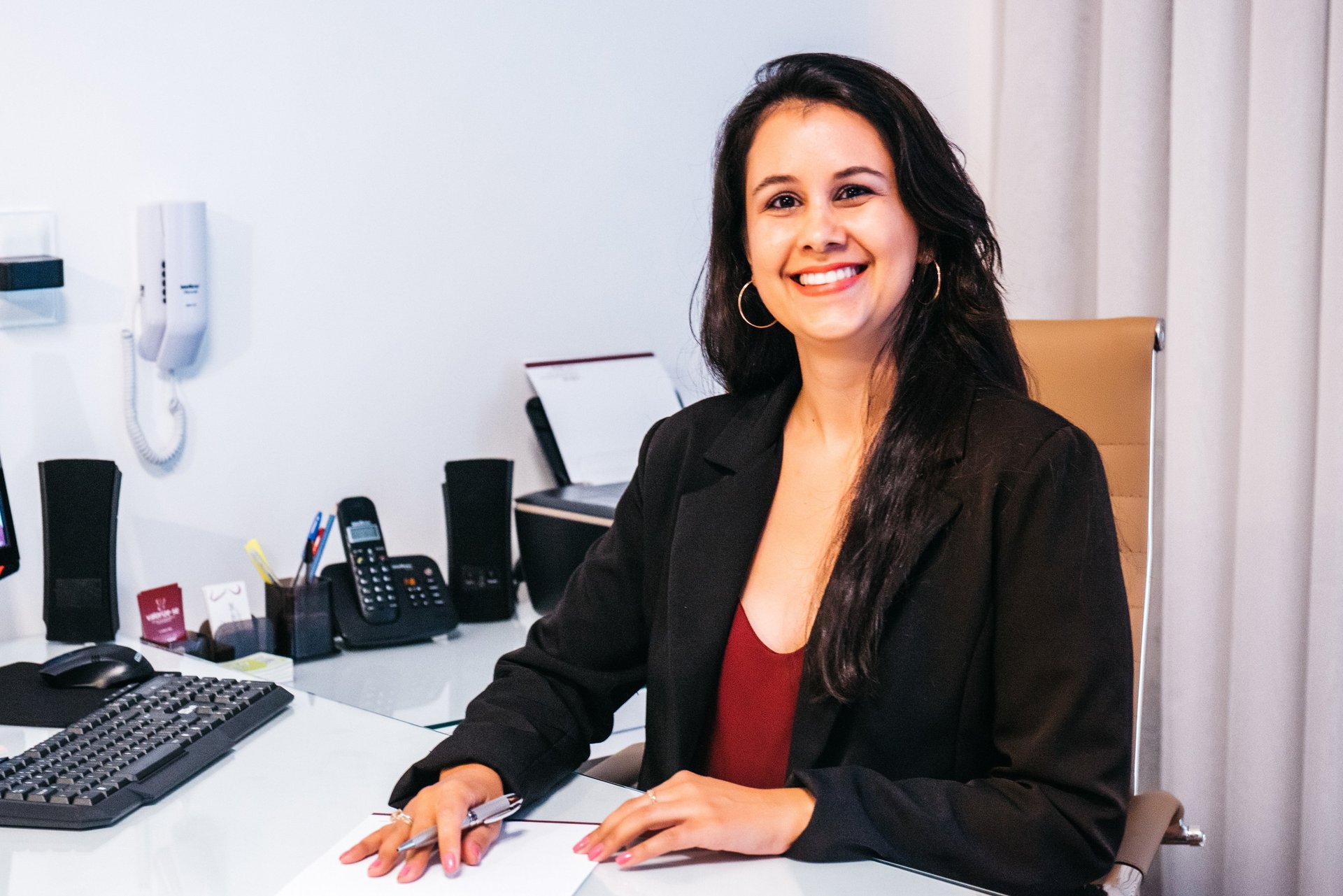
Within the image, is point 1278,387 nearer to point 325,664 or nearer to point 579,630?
point 579,630

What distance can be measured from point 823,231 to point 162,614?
1087 millimetres

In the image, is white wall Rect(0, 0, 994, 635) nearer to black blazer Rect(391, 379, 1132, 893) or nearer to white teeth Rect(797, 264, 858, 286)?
black blazer Rect(391, 379, 1132, 893)

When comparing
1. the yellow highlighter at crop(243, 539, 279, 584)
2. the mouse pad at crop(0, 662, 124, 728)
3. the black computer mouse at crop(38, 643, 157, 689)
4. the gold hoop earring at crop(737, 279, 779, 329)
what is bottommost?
the mouse pad at crop(0, 662, 124, 728)

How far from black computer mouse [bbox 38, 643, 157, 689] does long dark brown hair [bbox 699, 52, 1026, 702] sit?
0.81 metres

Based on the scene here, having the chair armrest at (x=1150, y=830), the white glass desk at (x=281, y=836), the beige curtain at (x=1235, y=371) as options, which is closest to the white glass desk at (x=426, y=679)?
the white glass desk at (x=281, y=836)

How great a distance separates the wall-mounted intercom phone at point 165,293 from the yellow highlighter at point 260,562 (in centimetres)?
19

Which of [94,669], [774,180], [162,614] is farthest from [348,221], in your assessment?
[774,180]

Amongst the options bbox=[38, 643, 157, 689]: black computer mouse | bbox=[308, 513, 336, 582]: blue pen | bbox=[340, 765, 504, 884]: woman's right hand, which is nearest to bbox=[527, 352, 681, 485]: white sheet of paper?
bbox=[308, 513, 336, 582]: blue pen

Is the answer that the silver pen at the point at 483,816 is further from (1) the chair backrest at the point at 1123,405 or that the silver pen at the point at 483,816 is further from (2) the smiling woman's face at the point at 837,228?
(1) the chair backrest at the point at 1123,405

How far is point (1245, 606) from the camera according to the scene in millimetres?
2008

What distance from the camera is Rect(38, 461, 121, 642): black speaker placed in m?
1.67

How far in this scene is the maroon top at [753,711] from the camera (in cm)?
122

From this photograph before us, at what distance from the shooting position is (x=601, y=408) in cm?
217

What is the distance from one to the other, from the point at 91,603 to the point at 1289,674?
1768 millimetres
